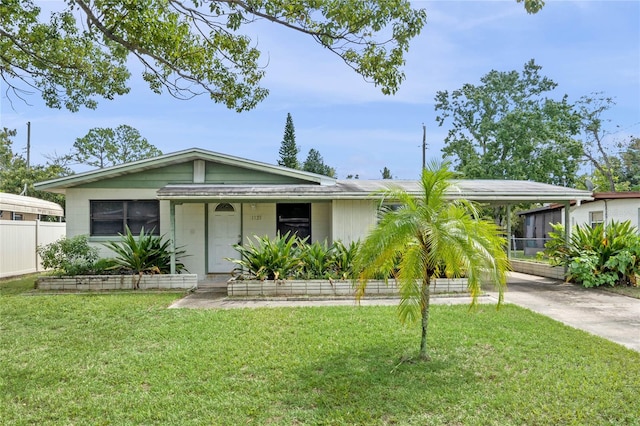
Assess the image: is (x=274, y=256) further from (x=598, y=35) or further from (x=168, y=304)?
(x=598, y=35)

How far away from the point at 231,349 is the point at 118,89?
7242mm

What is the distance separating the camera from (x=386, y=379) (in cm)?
421

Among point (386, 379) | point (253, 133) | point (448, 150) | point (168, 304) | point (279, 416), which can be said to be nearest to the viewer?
point (279, 416)

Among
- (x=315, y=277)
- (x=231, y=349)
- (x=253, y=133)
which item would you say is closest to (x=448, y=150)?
→ (x=253, y=133)

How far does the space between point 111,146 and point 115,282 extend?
3411 centimetres

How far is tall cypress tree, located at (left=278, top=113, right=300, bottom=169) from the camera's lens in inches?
1310

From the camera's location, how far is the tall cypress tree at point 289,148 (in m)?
33.3

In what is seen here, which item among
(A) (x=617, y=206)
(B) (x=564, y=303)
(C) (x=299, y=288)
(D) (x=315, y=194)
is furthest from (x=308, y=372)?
(A) (x=617, y=206)

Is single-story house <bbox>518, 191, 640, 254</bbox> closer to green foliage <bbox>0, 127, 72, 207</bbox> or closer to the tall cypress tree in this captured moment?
the tall cypress tree

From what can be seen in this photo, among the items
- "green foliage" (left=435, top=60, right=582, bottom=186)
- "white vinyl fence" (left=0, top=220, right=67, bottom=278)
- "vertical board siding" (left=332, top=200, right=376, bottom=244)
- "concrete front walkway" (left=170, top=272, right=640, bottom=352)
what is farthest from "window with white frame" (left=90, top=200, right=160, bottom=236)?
"green foliage" (left=435, top=60, right=582, bottom=186)

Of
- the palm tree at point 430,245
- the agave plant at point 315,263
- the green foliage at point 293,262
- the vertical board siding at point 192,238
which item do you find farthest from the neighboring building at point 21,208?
the palm tree at point 430,245

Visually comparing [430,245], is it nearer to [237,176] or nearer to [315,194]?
[315,194]

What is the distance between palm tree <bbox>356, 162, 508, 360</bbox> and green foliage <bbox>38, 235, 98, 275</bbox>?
8437 mm

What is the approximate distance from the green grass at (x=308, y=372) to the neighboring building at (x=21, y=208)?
38.4 ft
